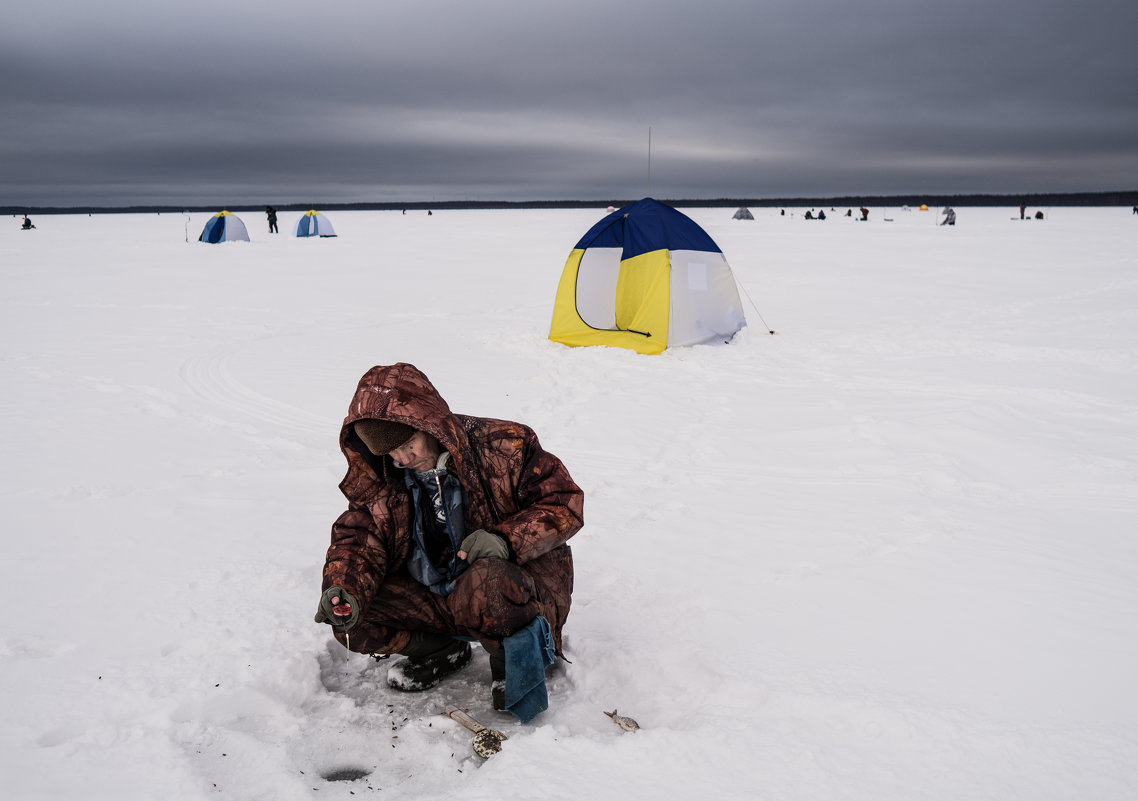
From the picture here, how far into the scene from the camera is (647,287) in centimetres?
923

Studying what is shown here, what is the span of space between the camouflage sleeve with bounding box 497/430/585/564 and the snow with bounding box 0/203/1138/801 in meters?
0.58

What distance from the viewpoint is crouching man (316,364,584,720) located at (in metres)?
2.46

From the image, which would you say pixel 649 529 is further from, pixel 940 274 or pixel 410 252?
pixel 410 252

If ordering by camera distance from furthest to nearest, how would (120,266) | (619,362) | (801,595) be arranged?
(120,266) < (619,362) < (801,595)

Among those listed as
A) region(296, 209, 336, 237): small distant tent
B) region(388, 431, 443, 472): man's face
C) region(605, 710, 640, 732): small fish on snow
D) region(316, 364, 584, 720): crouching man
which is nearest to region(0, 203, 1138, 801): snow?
region(605, 710, 640, 732): small fish on snow

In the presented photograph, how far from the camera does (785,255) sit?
23406 millimetres

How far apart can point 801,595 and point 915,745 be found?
1067 millimetres

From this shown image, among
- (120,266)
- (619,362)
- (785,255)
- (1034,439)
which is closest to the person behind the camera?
(1034,439)

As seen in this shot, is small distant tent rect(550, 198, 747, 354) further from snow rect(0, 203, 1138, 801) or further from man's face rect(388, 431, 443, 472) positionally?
man's face rect(388, 431, 443, 472)

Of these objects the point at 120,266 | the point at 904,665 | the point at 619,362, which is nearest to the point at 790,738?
the point at 904,665

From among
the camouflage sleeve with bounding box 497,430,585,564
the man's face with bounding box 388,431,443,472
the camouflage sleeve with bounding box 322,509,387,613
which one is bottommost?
the camouflage sleeve with bounding box 322,509,387,613

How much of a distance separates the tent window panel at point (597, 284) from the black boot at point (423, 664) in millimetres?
7016

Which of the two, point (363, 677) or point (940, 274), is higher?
point (940, 274)

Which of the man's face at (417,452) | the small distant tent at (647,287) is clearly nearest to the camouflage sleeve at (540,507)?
the man's face at (417,452)
